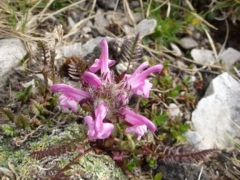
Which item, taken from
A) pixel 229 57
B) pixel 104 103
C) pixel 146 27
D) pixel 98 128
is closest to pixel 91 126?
pixel 98 128

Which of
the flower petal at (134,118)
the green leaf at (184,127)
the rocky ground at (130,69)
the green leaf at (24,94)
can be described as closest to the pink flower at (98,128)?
the flower petal at (134,118)

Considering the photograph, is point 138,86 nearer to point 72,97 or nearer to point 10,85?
point 72,97

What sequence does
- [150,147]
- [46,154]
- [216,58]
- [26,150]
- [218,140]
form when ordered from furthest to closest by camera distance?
[216,58] → [218,140] → [150,147] → [26,150] → [46,154]

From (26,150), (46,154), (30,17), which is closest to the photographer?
(46,154)

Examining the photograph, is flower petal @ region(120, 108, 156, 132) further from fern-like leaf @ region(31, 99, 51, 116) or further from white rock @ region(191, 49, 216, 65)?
white rock @ region(191, 49, 216, 65)

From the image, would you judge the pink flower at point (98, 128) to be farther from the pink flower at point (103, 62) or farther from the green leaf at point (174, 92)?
the green leaf at point (174, 92)

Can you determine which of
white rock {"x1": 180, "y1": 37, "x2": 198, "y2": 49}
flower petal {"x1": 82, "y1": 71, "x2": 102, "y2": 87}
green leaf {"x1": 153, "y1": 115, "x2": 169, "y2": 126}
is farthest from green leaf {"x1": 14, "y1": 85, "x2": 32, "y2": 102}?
white rock {"x1": 180, "y1": 37, "x2": 198, "y2": 49}

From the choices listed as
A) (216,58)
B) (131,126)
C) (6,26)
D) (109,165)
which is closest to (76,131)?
(109,165)
